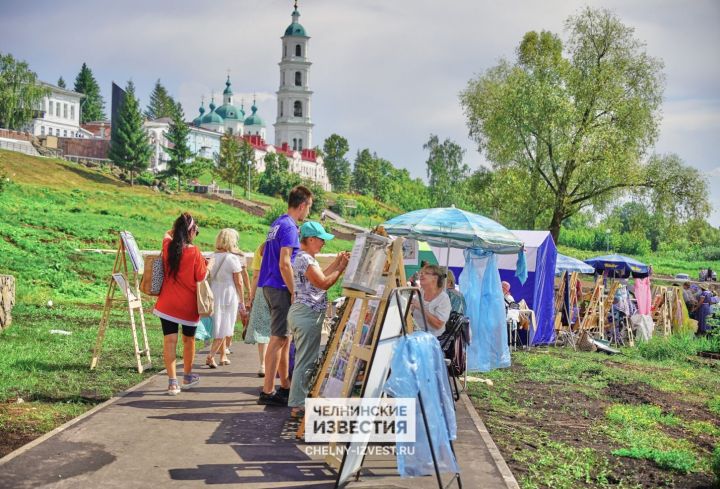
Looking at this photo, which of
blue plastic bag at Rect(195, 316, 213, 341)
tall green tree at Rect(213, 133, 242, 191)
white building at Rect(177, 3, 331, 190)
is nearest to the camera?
blue plastic bag at Rect(195, 316, 213, 341)

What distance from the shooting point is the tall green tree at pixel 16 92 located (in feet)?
260

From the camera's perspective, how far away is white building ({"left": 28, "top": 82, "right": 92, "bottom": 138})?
9575 centimetres

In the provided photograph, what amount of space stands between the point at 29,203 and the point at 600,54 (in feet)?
111

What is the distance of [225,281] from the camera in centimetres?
1029

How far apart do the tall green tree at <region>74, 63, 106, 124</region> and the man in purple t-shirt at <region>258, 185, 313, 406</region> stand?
399 feet

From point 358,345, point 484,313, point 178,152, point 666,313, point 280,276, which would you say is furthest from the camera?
point 178,152

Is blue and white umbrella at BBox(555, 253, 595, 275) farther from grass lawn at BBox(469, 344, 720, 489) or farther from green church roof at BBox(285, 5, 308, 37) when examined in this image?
green church roof at BBox(285, 5, 308, 37)

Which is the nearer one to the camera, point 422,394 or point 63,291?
point 422,394

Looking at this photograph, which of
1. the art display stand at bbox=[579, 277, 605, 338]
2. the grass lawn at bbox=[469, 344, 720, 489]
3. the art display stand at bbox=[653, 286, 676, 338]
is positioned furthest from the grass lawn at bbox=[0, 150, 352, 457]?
the art display stand at bbox=[653, 286, 676, 338]

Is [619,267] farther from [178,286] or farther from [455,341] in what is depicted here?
[178,286]

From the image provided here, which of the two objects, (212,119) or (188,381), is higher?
(212,119)

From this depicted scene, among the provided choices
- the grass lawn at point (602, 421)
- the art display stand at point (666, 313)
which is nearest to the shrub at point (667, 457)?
the grass lawn at point (602, 421)

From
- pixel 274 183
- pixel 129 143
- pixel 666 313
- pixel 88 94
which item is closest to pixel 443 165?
pixel 274 183

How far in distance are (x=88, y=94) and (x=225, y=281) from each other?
12615 cm
